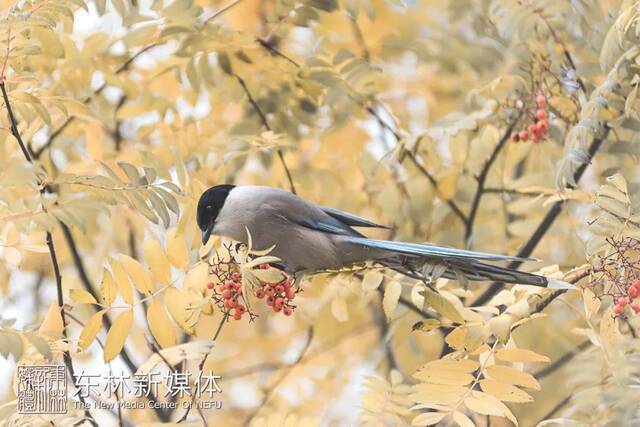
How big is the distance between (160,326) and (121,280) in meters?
0.18

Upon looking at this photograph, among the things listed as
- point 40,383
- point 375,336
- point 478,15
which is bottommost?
point 375,336

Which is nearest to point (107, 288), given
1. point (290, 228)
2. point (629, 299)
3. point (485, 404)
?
point (290, 228)

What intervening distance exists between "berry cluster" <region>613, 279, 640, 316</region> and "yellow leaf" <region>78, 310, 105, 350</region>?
4.65 ft

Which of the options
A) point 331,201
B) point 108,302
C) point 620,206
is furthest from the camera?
point 331,201

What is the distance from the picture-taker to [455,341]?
2.60m

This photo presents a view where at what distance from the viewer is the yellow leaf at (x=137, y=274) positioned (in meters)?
2.69

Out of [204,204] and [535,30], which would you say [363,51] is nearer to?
[535,30]

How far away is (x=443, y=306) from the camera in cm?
264

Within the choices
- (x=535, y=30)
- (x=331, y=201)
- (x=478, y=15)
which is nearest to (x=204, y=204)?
(x=331, y=201)

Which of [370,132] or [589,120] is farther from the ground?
[589,120]

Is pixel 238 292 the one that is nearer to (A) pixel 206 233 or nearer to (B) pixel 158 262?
(B) pixel 158 262

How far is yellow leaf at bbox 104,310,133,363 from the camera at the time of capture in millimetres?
2574


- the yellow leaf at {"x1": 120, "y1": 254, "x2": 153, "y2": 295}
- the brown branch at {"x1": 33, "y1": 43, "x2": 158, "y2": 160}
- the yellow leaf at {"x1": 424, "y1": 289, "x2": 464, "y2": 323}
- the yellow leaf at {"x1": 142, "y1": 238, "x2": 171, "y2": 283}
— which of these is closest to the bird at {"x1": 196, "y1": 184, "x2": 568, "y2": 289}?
the yellow leaf at {"x1": 424, "y1": 289, "x2": 464, "y2": 323}

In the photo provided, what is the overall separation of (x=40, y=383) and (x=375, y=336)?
2556 millimetres
